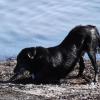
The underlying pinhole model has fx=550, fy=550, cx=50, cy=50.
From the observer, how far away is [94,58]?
46.6ft

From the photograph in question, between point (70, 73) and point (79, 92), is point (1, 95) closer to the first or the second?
point (79, 92)

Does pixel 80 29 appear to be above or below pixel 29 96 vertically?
above

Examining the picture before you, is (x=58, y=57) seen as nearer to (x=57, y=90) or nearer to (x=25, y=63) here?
(x=25, y=63)

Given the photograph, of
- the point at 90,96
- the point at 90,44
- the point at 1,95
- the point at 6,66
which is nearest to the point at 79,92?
the point at 90,96

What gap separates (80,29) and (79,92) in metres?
2.71

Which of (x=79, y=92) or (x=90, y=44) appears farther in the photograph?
(x=90, y=44)

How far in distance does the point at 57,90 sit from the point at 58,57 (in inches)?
70.0

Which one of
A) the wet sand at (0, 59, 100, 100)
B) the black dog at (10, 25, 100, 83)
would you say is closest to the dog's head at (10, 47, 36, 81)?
the black dog at (10, 25, 100, 83)

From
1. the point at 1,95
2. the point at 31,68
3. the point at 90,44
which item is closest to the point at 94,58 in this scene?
the point at 90,44

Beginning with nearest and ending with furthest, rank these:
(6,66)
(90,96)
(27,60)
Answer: (90,96)
(27,60)
(6,66)

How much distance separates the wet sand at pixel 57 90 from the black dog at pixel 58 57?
343 mm

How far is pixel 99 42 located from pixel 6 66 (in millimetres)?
3023

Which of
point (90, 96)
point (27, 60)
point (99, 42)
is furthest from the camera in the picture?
point (99, 42)

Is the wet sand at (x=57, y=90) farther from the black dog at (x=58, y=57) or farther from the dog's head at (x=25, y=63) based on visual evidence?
the dog's head at (x=25, y=63)
